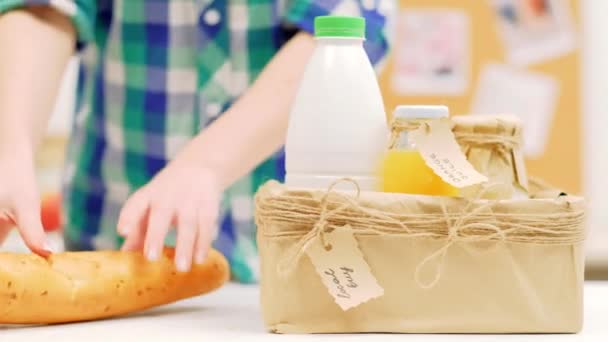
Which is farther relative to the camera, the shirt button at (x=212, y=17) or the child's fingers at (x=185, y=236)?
the shirt button at (x=212, y=17)

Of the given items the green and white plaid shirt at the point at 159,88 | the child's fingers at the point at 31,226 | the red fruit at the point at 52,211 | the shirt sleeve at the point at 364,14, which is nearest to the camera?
the child's fingers at the point at 31,226

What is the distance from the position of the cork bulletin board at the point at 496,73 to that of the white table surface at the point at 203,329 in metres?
1.39

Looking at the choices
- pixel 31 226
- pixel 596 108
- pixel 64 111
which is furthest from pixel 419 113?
pixel 64 111

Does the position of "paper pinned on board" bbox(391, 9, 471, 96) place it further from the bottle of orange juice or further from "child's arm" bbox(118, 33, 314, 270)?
the bottle of orange juice

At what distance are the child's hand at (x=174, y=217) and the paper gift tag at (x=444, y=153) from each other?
0.22m

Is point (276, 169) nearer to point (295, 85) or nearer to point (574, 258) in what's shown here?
point (295, 85)

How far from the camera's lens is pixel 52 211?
2186mm

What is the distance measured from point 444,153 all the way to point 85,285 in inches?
12.8

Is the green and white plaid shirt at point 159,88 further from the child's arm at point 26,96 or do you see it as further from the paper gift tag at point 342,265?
the paper gift tag at point 342,265

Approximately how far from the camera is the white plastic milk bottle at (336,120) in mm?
771

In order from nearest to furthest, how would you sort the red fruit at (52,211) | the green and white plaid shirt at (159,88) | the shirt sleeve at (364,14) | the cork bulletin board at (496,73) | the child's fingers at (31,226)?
the child's fingers at (31,226) → the shirt sleeve at (364,14) → the green and white plaid shirt at (159,88) → the red fruit at (52,211) → the cork bulletin board at (496,73)

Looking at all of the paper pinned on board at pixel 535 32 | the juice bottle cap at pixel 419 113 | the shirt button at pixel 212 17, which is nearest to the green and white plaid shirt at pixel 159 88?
the shirt button at pixel 212 17

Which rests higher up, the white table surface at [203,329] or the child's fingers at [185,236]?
the child's fingers at [185,236]

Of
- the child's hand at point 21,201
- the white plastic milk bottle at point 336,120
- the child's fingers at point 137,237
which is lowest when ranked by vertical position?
the child's fingers at point 137,237
